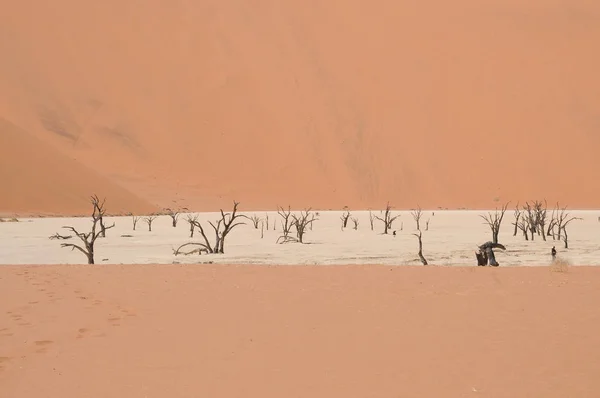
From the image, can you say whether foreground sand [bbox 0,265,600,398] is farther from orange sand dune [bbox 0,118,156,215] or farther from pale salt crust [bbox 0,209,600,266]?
orange sand dune [bbox 0,118,156,215]

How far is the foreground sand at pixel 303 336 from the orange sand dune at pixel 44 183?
1034 inches

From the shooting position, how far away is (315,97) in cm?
6041

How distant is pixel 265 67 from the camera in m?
62.6

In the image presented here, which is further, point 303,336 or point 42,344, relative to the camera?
point 303,336

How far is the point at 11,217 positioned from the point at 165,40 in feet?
110

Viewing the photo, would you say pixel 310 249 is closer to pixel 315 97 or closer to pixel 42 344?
pixel 42 344

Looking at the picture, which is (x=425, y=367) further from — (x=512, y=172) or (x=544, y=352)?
(x=512, y=172)

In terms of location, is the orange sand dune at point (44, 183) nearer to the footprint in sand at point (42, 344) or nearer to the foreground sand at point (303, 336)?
the foreground sand at point (303, 336)

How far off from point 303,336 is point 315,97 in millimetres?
54998

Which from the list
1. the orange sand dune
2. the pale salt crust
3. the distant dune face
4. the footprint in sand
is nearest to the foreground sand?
the footprint in sand

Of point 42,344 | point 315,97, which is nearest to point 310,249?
point 42,344

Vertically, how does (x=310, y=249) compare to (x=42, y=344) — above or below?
above

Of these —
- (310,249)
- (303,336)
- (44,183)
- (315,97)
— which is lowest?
(303,336)

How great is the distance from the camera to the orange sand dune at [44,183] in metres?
35.2
